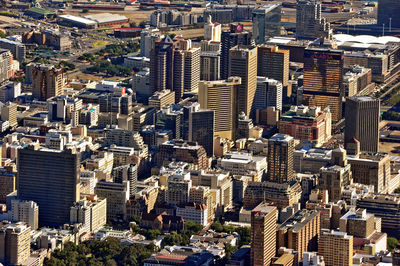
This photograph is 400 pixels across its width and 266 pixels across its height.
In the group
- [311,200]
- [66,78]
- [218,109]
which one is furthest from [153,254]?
[66,78]

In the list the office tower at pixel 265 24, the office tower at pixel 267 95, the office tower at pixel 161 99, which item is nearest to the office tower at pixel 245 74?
the office tower at pixel 267 95

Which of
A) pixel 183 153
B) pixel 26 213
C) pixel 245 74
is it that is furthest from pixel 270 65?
pixel 26 213

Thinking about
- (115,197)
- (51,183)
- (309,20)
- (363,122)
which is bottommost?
(115,197)

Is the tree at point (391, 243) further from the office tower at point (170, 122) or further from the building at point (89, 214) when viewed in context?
the office tower at point (170, 122)

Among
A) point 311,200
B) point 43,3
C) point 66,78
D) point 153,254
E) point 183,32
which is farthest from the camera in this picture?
point 43,3

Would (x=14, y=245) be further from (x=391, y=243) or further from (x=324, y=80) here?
(x=324, y=80)

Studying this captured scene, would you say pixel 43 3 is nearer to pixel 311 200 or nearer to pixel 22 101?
pixel 22 101
